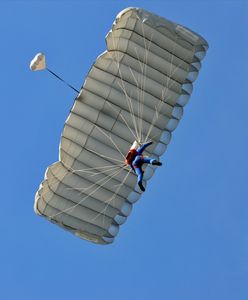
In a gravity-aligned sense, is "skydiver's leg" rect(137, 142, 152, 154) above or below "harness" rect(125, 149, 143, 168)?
above

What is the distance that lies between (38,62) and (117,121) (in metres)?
3.50

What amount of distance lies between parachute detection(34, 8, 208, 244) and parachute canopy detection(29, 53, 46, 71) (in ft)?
5.30

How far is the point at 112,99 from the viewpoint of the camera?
111 ft

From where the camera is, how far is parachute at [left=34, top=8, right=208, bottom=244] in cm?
3325

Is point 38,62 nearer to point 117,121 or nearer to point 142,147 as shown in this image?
point 117,121

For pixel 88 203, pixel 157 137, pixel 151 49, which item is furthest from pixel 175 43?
pixel 88 203

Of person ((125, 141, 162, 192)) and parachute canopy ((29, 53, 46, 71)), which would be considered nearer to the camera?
person ((125, 141, 162, 192))

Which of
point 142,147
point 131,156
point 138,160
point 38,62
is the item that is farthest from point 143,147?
point 38,62

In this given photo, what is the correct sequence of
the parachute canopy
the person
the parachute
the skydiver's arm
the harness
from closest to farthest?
the skydiver's arm, the person, the harness, the parachute canopy, the parachute

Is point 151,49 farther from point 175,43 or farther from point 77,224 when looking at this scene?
point 77,224

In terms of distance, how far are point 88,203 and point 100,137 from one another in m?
2.38

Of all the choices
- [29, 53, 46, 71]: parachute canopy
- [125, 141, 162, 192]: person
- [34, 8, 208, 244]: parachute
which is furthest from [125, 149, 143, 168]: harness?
[29, 53, 46, 71]: parachute canopy

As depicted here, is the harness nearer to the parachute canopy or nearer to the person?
the person

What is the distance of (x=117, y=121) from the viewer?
3397cm
